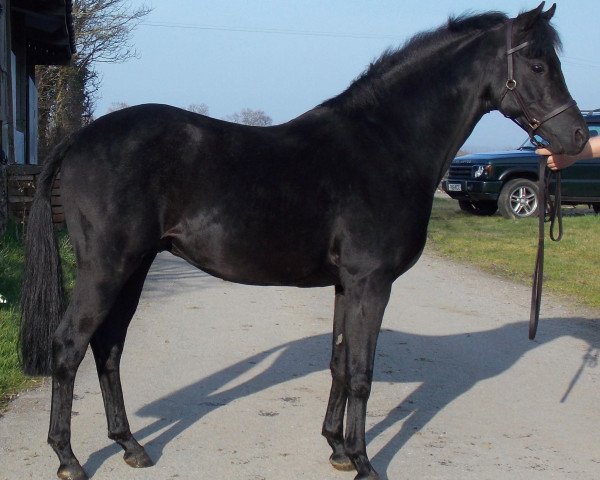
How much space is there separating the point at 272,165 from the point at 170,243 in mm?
668

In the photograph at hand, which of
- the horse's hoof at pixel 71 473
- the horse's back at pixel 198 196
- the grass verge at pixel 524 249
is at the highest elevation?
the horse's back at pixel 198 196

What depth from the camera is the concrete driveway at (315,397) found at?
4.17 metres

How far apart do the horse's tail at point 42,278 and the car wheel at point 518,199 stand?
14.3m

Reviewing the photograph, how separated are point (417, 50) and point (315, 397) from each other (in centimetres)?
235

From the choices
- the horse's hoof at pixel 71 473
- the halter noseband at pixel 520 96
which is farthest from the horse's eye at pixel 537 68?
the horse's hoof at pixel 71 473

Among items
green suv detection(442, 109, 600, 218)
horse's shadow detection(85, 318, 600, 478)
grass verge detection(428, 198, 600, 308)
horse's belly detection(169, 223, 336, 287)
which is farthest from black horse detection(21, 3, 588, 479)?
green suv detection(442, 109, 600, 218)

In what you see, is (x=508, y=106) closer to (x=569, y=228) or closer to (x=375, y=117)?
(x=375, y=117)

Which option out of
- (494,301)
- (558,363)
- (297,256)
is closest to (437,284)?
(494,301)

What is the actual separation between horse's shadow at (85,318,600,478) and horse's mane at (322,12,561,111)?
6.49 feet

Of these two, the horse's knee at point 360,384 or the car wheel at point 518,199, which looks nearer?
the horse's knee at point 360,384

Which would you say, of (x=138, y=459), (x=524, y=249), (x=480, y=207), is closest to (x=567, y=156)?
(x=138, y=459)

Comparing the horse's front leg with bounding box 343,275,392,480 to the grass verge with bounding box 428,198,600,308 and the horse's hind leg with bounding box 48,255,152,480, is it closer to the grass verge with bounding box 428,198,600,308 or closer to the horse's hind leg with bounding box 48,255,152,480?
the horse's hind leg with bounding box 48,255,152,480

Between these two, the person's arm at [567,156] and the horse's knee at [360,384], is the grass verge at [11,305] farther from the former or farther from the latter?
the person's arm at [567,156]

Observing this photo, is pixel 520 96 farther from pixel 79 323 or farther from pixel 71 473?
pixel 71 473
